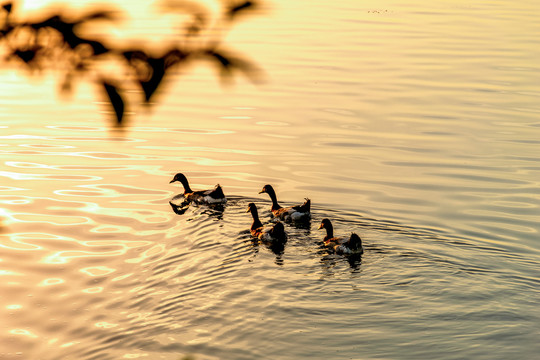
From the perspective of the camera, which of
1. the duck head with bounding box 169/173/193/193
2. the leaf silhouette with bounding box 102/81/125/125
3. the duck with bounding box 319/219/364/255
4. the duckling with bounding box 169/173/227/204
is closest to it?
the leaf silhouette with bounding box 102/81/125/125

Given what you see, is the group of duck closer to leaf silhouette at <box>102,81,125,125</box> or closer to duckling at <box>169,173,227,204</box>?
duckling at <box>169,173,227,204</box>

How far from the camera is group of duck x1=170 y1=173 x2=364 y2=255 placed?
11.9 metres

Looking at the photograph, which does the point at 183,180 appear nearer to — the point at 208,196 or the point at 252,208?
the point at 208,196

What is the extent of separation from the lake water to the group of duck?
24 centimetres

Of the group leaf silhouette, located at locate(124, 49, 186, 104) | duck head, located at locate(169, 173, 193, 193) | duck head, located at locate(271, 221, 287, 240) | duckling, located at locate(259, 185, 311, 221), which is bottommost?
duck head, located at locate(271, 221, 287, 240)

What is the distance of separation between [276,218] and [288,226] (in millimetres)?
566

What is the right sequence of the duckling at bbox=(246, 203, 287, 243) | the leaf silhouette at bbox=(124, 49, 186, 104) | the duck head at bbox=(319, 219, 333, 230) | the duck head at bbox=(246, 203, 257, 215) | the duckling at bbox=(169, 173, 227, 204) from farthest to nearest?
the duckling at bbox=(169, 173, 227, 204), the duck head at bbox=(246, 203, 257, 215), the duck head at bbox=(319, 219, 333, 230), the duckling at bbox=(246, 203, 287, 243), the leaf silhouette at bbox=(124, 49, 186, 104)

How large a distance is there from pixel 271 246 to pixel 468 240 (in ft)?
11.2

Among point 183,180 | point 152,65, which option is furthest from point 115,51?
point 183,180

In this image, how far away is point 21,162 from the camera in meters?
17.2

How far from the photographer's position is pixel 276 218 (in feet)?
47.0

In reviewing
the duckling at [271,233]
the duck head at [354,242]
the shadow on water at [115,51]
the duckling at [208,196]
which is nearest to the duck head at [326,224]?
the duckling at [271,233]

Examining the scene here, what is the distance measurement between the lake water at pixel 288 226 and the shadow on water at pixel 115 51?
25cm

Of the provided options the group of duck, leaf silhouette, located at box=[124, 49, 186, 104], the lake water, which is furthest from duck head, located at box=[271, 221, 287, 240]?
leaf silhouette, located at box=[124, 49, 186, 104]
